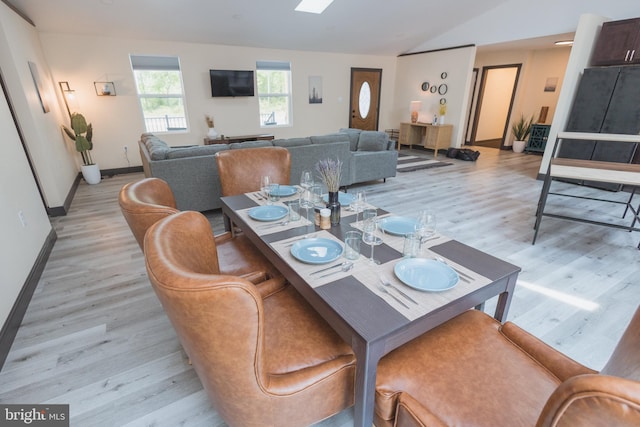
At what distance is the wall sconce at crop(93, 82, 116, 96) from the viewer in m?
5.03

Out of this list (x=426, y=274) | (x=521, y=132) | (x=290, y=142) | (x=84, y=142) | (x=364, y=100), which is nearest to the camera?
(x=426, y=274)

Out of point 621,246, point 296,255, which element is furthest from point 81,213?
point 621,246

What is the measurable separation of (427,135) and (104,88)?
253 inches

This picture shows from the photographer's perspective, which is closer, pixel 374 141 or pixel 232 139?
pixel 374 141

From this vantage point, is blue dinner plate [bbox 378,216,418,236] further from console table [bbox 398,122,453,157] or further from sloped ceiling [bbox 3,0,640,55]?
console table [bbox 398,122,453,157]

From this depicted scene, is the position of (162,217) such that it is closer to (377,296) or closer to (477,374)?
(377,296)

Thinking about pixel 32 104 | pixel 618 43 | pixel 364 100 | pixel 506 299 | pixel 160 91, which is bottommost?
pixel 506 299

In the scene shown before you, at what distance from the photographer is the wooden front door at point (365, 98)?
7.52 metres

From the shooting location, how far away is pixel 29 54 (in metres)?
3.80

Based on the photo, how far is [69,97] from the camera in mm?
4879

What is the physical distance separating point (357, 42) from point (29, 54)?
218 inches

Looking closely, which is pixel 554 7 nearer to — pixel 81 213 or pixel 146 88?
pixel 146 88

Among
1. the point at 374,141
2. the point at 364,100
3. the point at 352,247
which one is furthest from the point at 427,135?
the point at 352,247

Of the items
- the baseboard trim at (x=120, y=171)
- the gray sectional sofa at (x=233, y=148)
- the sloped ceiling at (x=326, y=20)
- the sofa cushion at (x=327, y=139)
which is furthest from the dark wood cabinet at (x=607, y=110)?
the baseboard trim at (x=120, y=171)
